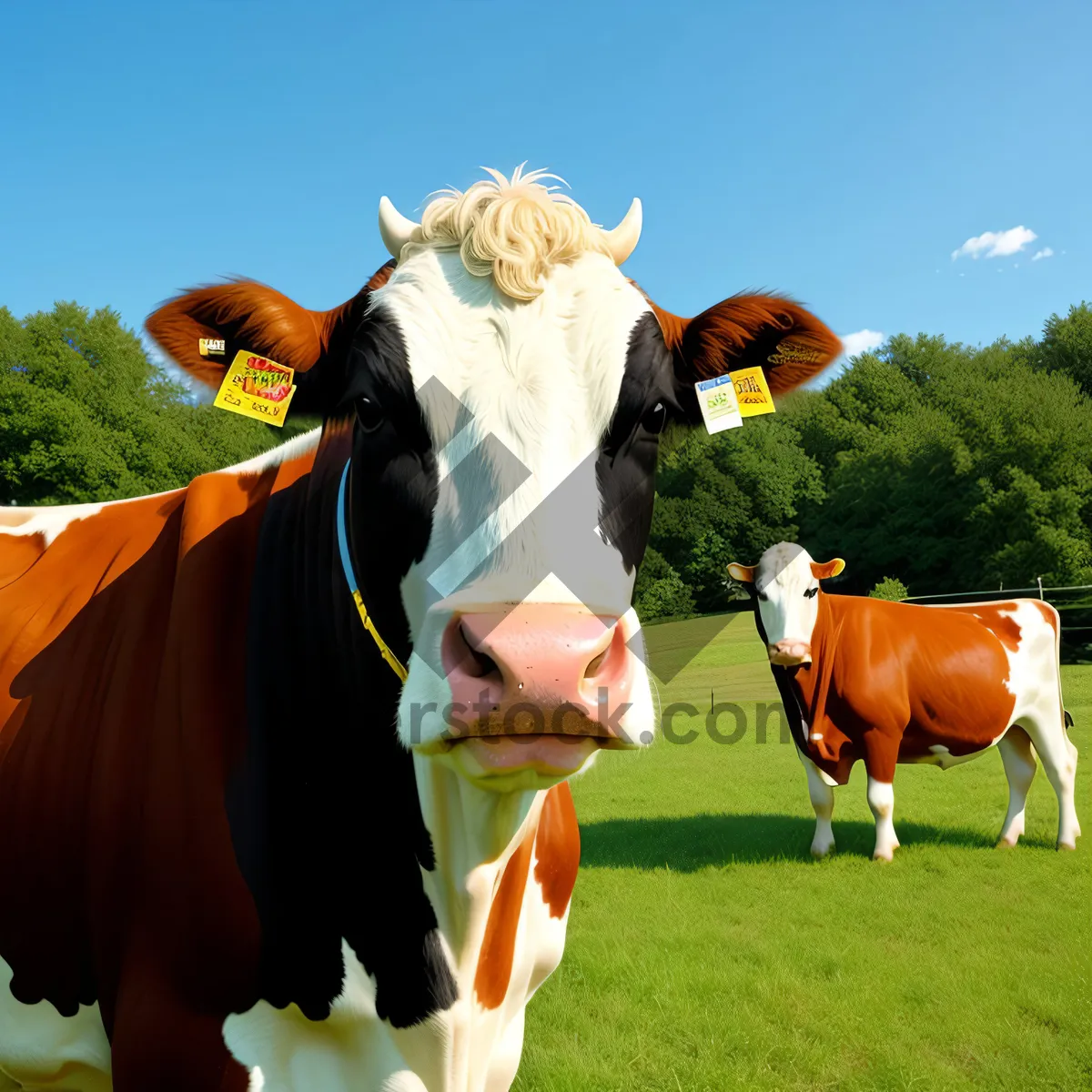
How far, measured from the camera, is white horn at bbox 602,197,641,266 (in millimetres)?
2285

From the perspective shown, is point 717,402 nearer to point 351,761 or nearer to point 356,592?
point 356,592

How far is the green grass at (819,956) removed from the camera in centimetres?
407

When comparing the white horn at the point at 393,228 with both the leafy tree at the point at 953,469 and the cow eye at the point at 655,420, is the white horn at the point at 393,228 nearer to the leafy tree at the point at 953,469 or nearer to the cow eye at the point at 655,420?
the cow eye at the point at 655,420

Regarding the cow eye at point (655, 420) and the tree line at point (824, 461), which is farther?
the tree line at point (824, 461)

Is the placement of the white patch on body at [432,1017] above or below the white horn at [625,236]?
below

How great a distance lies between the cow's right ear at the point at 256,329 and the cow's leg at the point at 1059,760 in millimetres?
8106

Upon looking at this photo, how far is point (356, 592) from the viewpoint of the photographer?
2.03 metres

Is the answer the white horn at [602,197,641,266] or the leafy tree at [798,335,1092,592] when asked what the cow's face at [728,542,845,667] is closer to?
the white horn at [602,197,641,266]

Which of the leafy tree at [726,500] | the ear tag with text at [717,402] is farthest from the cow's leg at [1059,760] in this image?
the leafy tree at [726,500]

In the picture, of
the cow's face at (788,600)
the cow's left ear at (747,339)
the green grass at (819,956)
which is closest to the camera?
the cow's left ear at (747,339)

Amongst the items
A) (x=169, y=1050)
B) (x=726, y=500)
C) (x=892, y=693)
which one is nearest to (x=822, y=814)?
(x=892, y=693)

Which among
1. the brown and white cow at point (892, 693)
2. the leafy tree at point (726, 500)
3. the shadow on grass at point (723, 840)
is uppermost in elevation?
the leafy tree at point (726, 500)

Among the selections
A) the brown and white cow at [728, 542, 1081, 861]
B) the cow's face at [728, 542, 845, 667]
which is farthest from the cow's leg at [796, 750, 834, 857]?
the cow's face at [728, 542, 845, 667]

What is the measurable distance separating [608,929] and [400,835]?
437 centimetres
